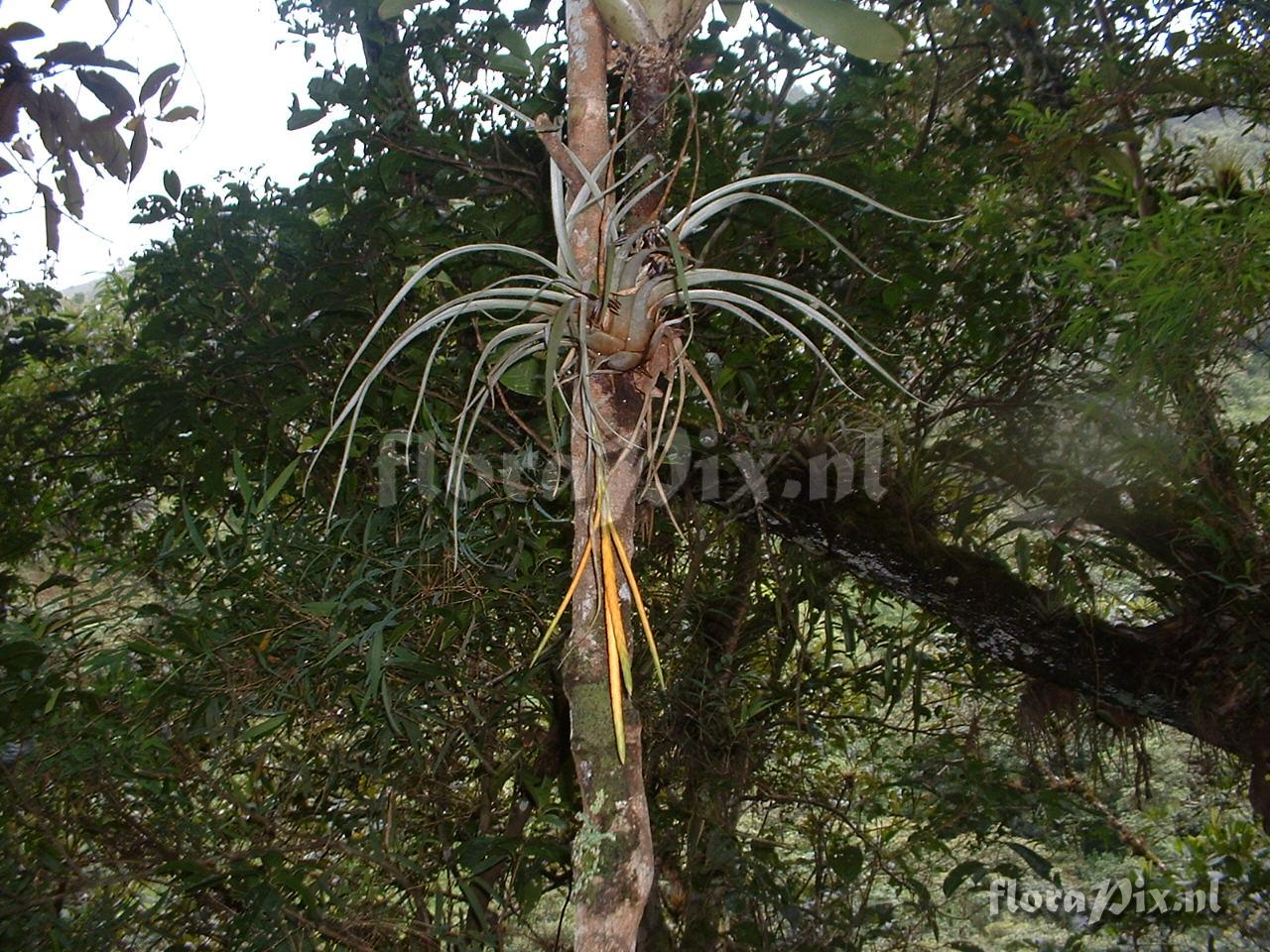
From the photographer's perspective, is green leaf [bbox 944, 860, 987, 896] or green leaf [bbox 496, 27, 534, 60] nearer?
green leaf [bbox 496, 27, 534, 60]

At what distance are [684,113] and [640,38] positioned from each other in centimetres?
94

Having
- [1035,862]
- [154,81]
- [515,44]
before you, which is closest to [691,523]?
[1035,862]

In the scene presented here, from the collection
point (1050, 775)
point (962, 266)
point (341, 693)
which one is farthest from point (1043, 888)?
point (341, 693)

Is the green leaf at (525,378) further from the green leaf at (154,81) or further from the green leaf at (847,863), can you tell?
the green leaf at (847,863)

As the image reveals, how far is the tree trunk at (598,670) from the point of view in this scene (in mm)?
619

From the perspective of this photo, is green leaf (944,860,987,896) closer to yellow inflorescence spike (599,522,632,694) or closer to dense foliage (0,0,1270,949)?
dense foliage (0,0,1270,949)

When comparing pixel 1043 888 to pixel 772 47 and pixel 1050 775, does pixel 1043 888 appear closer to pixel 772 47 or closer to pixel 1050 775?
pixel 1050 775

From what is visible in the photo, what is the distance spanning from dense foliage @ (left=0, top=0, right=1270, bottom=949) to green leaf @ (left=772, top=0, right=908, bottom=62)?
0.45m

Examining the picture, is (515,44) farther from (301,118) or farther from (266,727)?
(266,727)

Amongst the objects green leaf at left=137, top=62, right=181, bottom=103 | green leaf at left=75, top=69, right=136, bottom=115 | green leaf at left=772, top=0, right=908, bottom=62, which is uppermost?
green leaf at left=137, top=62, right=181, bottom=103

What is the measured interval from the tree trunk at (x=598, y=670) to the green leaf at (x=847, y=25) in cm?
15

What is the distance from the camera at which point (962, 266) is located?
1.89 m

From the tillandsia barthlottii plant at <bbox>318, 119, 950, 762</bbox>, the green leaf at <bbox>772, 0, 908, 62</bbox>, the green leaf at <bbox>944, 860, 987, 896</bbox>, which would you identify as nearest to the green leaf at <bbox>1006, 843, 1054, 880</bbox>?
the green leaf at <bbox>944, 860, 987, 896</bbox>

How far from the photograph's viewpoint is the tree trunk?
0.62m
